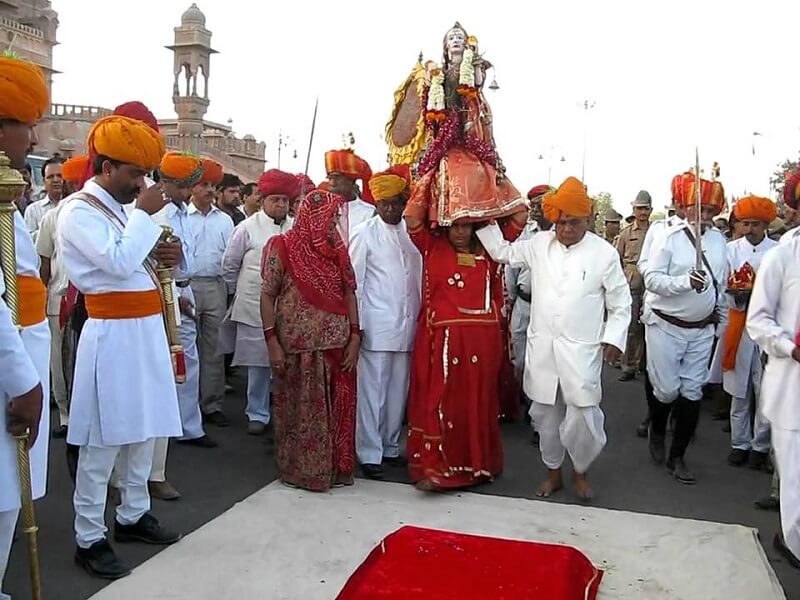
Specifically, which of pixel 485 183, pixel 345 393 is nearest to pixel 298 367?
pixel 345 393

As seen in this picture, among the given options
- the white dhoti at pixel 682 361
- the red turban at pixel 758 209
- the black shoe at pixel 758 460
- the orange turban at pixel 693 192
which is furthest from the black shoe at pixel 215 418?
the red turban at pixel 758 209

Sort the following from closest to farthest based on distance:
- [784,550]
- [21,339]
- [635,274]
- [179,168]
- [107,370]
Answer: [21,339]
[107,370]
[784,550]
[179,168]
[635,274]

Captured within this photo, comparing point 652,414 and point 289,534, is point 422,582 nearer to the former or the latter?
point 289,534

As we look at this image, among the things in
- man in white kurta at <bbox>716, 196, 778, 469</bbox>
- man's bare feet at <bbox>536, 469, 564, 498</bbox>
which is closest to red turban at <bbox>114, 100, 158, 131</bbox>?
man's bare feet at <bbox>536, 469, 564, 498</bbox>

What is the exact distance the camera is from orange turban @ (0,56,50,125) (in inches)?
107

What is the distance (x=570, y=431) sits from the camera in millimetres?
4730

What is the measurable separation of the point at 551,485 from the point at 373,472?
1.14 metres

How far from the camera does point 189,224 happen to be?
19.7 feet

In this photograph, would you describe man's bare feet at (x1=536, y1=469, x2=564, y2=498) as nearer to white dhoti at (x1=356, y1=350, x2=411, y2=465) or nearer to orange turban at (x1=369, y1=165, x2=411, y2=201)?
white dhoti at (x1=356, y1=350, x2=411, y2=465)

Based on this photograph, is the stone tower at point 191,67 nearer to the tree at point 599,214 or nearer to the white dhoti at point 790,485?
the tree at point 599,214

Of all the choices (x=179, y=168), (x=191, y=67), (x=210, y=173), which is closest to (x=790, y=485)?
(x=179, y=168)

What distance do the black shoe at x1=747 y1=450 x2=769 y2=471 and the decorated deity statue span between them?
2504 millimetres

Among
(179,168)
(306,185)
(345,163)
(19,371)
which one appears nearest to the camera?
(19,371)

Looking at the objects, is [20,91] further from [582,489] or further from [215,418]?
[215,418]
